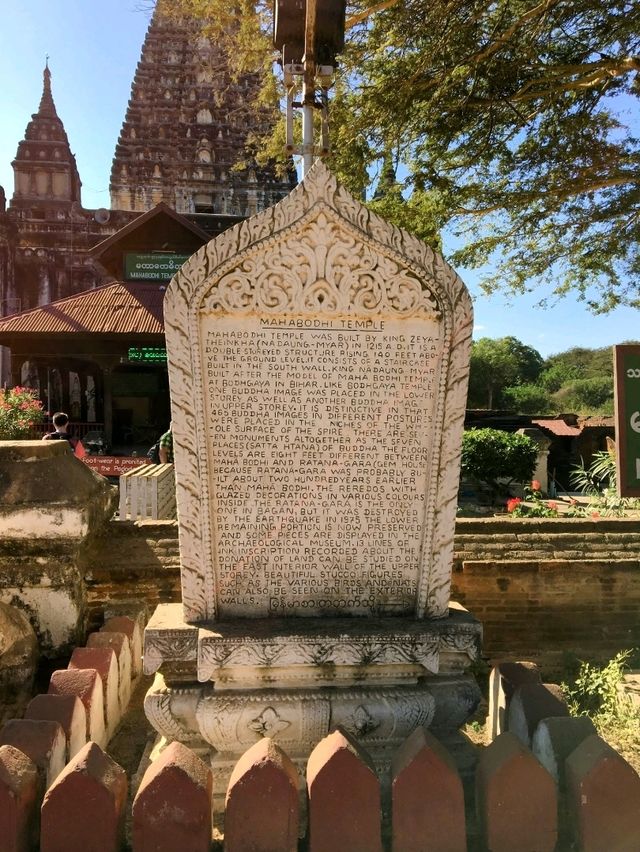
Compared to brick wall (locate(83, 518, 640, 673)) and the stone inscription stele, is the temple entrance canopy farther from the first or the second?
the stone inscription stele

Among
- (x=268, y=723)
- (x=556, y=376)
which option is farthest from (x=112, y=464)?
(x=556, y=376)

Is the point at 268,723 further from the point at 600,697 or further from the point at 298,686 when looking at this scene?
the point at 600,697

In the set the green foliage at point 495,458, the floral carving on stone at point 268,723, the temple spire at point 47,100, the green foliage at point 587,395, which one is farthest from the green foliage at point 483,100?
the green foliage at point 587,395

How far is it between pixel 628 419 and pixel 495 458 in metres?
9.11

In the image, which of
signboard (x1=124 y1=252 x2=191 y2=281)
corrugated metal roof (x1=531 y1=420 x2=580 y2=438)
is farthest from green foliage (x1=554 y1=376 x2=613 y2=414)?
signboard (x1=124 y1=252 x2=191 y2=281)

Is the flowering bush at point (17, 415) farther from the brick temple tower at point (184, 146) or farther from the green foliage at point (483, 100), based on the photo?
the brick temple tower at point (184, 146)

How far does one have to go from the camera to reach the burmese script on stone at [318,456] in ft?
7.46

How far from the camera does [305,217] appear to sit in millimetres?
2234

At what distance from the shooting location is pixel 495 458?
484 inches

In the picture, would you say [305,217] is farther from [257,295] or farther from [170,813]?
[170,813]

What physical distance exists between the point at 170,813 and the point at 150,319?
46.9 feet

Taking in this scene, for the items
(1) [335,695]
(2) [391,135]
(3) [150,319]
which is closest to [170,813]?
(1) [335,695]

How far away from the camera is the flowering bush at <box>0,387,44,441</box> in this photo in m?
10.7

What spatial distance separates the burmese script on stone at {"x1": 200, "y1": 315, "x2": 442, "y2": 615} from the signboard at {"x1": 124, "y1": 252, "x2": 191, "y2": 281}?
596 inches
